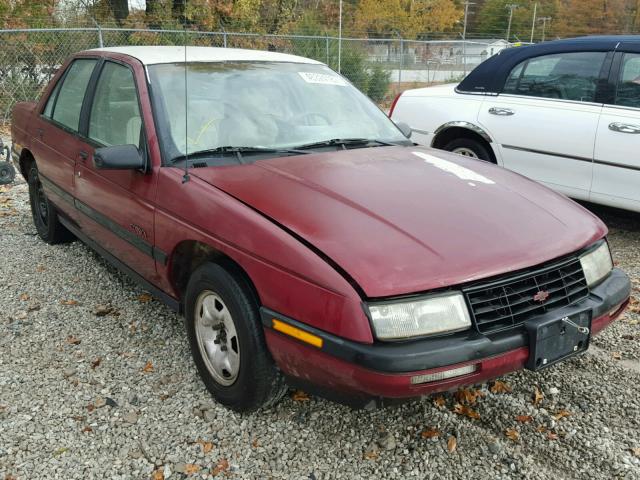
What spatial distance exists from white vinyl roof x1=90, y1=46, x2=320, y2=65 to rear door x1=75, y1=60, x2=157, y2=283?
135mm

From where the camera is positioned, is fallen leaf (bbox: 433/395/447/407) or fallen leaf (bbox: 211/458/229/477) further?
fallen leaf (bbox: 433/395/447/407)

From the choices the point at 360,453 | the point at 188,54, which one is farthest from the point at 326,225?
the point at 188,54

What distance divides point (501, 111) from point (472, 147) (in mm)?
447

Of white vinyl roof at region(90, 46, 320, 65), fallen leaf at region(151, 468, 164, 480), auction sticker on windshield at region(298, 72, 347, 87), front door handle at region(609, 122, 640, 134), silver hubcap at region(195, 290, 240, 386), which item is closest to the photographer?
fallen leaf at region(151, 468, 164, 480)

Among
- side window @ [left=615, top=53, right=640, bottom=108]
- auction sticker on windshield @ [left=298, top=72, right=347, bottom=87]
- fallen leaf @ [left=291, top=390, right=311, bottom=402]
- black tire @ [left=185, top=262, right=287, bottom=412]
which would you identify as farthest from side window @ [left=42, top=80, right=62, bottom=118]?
side window @ [left=615, top=53, right=640, bottom=108]

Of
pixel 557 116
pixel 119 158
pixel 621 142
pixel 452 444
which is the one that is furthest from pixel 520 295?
pixel 557 116

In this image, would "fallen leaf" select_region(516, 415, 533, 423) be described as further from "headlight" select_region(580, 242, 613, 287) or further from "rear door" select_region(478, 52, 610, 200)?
"rear door" select_region(478, 52, 610, 200)

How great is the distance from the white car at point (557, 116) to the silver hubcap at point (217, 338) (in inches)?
148

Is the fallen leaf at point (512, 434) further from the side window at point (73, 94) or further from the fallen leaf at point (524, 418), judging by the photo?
the side window at point (73, 94)

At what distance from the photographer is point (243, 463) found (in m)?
2.62

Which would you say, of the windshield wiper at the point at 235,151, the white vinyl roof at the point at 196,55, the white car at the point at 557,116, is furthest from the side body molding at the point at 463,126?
the windshield wiper at the point at 235,151

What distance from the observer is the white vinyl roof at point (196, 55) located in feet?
12.0

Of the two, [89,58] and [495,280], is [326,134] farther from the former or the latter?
[89,58]

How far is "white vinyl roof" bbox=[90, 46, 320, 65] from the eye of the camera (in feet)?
12.0
